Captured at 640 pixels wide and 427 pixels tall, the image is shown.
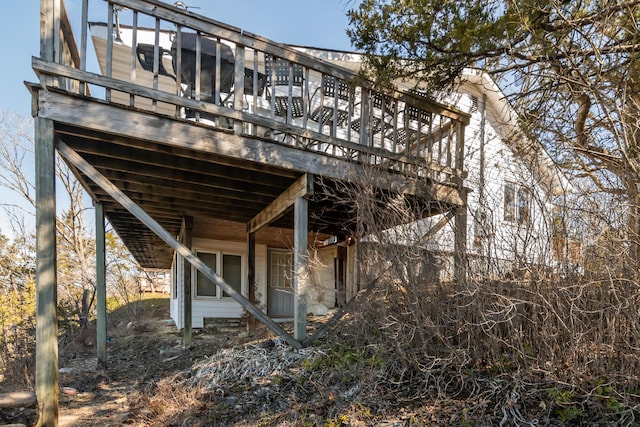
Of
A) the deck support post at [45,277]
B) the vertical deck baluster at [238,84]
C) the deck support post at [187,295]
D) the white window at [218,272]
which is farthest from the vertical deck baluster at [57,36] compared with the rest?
the white window at [218,272]

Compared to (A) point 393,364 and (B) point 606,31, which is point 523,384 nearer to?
(A) point 393,364

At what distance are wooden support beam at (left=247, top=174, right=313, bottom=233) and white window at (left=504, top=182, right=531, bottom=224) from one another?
83.5 inches

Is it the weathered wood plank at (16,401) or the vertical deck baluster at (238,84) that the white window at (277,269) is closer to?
the vertical deck baluster at (238,84)

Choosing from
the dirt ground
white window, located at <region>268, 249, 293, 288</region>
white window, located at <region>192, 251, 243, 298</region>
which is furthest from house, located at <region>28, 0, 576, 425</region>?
white window, located at <region>268, 249, 293, 288</region>

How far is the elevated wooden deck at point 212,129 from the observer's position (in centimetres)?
351

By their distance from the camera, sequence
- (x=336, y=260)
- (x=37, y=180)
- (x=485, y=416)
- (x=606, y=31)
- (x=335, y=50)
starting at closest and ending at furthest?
1. (x=485, y=416)
2. (x=37, y=180)
3. (x=606, y=31)
4. (x=335, y=50)
5. (x=336, y=260)

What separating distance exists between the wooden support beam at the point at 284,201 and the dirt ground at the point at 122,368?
2.04m

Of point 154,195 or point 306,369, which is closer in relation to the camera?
point 306,369

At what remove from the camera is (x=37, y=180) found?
332 centimetres

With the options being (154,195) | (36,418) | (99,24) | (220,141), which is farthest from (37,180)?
(99,24)

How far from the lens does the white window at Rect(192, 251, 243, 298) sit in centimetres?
914

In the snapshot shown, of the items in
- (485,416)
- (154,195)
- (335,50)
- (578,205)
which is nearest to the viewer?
(485,416)

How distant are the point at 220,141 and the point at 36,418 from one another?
116 inches

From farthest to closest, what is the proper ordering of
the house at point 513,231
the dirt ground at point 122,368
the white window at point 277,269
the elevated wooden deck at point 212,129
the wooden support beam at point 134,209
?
the white window at point 277,269
the dirt ground at point 122,368
the wooden support beam at point 134,209
the elevated wooden deck at point 212,129
the house at point 513,231
